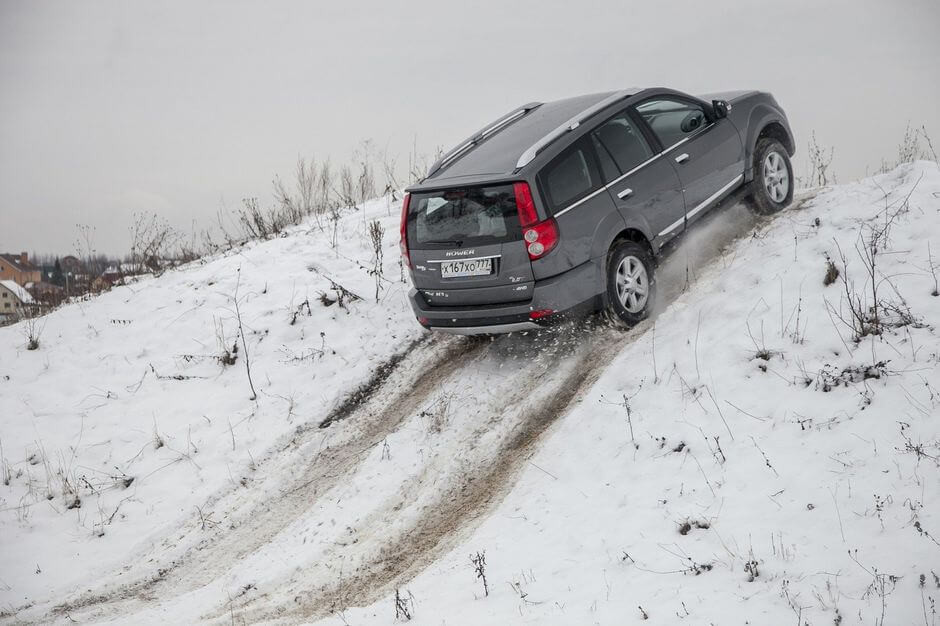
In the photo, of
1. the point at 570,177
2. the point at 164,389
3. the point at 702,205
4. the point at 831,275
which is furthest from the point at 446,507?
the point at 702,205

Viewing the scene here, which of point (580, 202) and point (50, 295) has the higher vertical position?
point (580, 202)

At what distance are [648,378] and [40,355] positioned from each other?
6.88 metres

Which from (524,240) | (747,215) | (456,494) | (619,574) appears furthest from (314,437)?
(747,215)

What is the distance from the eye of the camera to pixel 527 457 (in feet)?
19.1

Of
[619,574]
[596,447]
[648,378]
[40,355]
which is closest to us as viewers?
[619,574]

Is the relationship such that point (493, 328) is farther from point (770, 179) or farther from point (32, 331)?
point (32, 331)

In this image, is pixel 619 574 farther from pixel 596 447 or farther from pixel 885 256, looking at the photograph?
pixel 885 256

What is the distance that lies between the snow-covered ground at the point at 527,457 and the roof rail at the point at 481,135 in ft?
5.86

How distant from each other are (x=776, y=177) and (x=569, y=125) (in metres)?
2.87

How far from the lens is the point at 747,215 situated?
324 inches

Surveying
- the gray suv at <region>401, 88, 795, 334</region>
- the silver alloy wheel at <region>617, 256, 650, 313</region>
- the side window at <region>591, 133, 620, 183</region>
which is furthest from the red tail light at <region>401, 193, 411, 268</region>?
the silver alloy wheel at <region>617, 256, 650, 313</region>

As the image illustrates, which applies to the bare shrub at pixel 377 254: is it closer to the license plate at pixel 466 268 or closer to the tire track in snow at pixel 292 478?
the tire track in snow at pixel 292 478

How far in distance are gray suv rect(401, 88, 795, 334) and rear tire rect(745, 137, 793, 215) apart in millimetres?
245

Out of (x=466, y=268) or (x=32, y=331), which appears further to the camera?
(x=32, y=331)
